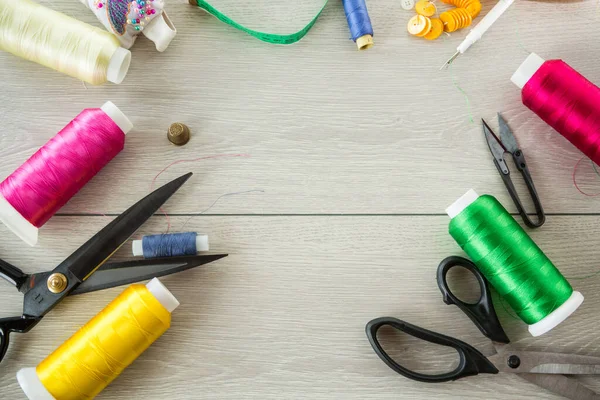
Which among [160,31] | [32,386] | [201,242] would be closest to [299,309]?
[201,242]

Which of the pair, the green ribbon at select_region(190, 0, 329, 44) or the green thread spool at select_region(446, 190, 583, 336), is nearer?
the green thread spool at select_region(446, 190, 583, 336)

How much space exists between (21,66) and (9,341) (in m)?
0.48

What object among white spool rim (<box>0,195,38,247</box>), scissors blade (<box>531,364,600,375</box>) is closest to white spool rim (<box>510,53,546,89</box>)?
scissors blade (<box>531,364,600,375</box>)

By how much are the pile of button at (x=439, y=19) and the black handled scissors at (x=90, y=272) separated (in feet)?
1.74

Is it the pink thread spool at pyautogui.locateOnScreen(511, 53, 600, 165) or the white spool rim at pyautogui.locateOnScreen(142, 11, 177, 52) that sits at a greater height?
the white spool rim at pyautogui.locateOnScreen(142, 11, 177, 52)

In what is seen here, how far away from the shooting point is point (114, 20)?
35.4 inches

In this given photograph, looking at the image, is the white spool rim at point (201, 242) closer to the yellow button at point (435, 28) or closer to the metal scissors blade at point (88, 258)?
the metal scissors blade at point (88, 258)

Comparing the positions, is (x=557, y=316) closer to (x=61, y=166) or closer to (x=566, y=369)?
(x=566, y=369)

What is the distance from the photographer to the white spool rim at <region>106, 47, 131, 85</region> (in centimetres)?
90

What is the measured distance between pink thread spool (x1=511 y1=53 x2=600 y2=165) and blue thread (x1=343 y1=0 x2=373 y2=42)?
0.88 feet

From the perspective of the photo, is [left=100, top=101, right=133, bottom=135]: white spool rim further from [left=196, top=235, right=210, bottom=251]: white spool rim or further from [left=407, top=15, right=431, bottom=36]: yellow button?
[left=407, top=15, right=431, bottom=36]: yellow button

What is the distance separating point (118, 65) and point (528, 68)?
2.28 feet

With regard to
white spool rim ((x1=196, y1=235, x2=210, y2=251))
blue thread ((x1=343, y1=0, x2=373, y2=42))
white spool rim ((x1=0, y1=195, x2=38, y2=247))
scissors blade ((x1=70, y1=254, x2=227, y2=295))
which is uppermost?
blue thread ((x1=343, y1=0, x2=373, y2=42))

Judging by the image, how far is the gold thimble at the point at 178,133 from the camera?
2.94 feet
